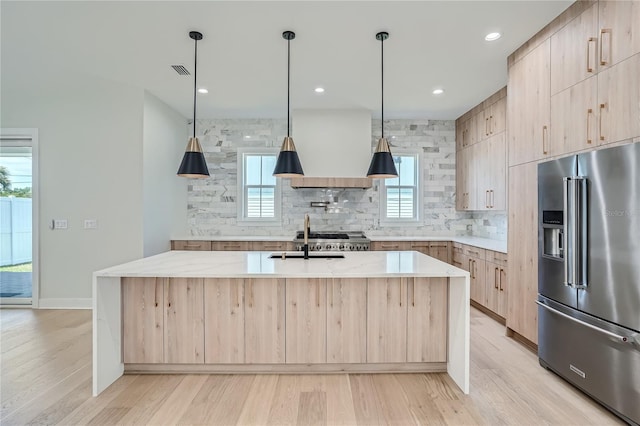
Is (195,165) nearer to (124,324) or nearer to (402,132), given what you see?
(124,324)

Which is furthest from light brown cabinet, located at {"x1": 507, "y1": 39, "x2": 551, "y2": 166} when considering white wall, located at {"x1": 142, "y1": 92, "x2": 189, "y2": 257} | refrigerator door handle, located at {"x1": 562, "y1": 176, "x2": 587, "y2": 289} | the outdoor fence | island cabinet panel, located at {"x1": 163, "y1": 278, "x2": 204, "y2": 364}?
the outdoor fence

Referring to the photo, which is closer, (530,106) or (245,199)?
(530,106)

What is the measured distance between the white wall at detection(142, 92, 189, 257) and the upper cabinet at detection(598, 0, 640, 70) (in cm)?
464

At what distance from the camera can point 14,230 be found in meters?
4.43

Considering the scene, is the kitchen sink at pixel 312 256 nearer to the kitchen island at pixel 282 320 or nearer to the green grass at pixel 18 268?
the kitchen island at pixel 282 320

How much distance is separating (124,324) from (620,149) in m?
3.70

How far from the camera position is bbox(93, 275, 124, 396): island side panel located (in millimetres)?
2295

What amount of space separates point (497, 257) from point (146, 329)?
3.71 m

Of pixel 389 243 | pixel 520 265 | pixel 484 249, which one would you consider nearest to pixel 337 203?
pixel 389 243

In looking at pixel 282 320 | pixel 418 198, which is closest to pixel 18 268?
pixel 282 320

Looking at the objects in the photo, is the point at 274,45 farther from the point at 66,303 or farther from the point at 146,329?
the point at 66,303

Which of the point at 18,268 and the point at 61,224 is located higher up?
the point at 61,224

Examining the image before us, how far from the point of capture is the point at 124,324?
2.56 m

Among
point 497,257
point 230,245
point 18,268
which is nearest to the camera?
point 497,257
